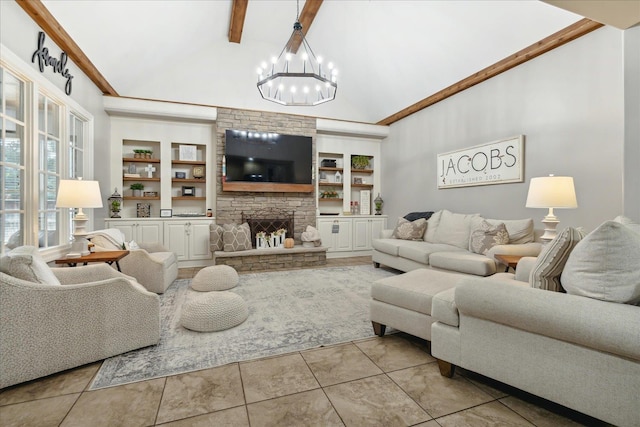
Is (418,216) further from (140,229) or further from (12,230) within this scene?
(12,230)

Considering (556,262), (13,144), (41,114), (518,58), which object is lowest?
(556,262)

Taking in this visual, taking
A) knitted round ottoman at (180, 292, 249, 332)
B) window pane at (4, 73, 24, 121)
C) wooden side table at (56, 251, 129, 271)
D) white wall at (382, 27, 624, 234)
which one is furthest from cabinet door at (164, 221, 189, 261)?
white wall at (382, 27, 624, 234)

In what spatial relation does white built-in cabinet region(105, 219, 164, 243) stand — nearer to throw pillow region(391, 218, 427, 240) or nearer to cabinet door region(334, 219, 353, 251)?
cabinet door region(334, 219, 353, 251)

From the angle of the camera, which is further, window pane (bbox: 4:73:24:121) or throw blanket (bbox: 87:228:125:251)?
throw blanket (bbox: 87:228:125:251)

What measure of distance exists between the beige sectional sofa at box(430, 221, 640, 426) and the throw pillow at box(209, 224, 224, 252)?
403 cm

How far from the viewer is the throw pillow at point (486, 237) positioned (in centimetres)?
347

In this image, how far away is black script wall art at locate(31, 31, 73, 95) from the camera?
270 centimetres

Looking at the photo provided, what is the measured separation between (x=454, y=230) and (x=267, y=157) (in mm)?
3436

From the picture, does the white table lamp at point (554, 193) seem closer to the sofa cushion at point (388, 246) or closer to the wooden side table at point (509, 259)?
the wooden side table at point (509, 259)

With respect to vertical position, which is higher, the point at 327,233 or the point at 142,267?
the point at 327,233

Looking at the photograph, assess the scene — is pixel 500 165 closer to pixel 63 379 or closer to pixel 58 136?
pixel 63 379

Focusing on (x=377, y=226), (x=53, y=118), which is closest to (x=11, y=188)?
(x=53, y=118)

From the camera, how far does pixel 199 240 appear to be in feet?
16.9

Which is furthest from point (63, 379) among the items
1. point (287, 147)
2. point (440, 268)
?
point (287, 147)
